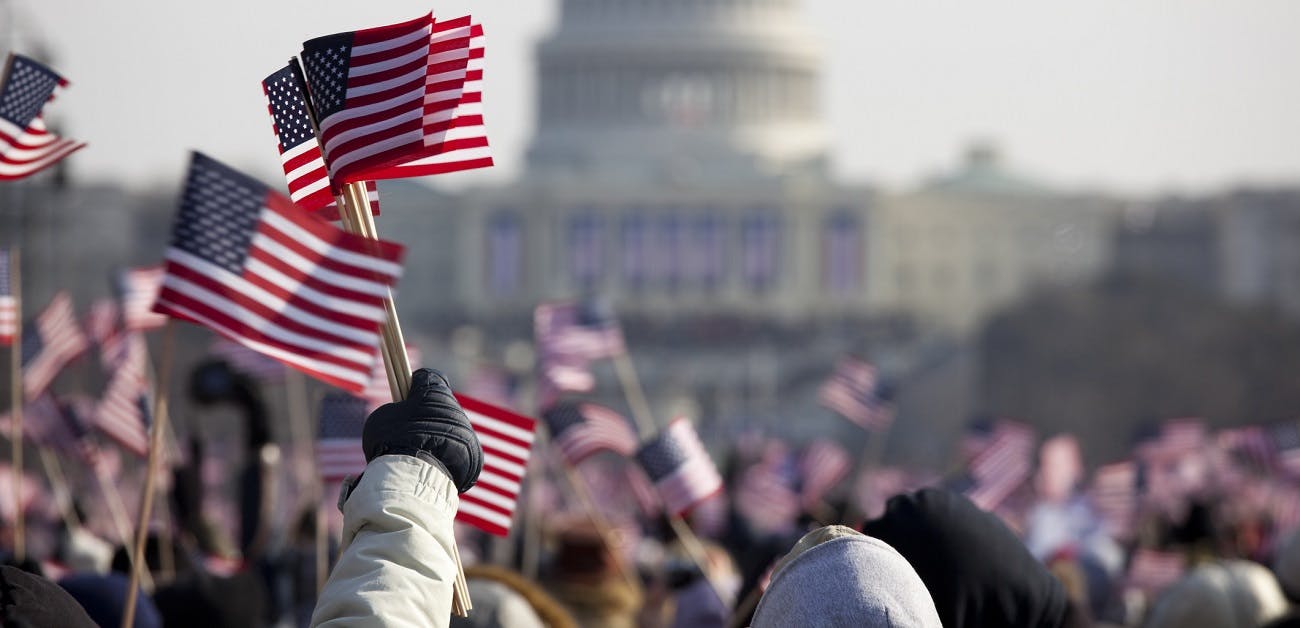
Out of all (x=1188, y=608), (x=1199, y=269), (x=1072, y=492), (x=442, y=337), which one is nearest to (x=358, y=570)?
(x=1188, y=608)

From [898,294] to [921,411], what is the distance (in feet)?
147

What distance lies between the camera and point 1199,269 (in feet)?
484

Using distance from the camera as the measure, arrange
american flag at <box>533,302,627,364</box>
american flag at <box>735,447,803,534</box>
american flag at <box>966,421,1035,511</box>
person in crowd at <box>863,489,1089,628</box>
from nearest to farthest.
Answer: person in crowd at <box>863,489,1089,628</box> → american flag at <box>966,421,1035,511</box> → american flag at <box>533,302,627,364</box> → american flag at <box>735,447,803,534</box>

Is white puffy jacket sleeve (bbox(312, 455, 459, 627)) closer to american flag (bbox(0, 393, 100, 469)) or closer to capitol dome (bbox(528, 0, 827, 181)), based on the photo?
american flag (bbox(0, 393, 100, 469))

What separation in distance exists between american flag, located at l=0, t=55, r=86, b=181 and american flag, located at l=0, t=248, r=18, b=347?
34.8 inches

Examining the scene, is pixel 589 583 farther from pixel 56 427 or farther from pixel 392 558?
pixel 56 427

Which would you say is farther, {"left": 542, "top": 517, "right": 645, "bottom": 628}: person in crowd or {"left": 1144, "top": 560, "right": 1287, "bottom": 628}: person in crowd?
{"left": 542, "top": 517, "right": 645, "bottom": 628}: person in crowd

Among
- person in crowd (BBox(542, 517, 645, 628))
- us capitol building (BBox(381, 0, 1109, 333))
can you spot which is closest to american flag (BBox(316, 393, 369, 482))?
person in crowd (BBox(542, 517, 645, 628))

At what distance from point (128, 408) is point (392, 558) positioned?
9.35 m

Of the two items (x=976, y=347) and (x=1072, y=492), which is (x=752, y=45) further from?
(x=1072, y=492)

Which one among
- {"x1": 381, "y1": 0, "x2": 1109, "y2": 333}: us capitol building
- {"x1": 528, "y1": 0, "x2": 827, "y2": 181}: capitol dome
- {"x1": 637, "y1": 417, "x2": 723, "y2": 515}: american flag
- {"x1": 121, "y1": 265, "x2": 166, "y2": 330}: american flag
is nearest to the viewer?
{"x1": 637, "y1": 417, "x2": 723, "y2": 515}: american flag

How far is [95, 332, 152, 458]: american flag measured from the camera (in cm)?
1498

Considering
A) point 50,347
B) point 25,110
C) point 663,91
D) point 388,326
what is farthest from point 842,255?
point 388,326

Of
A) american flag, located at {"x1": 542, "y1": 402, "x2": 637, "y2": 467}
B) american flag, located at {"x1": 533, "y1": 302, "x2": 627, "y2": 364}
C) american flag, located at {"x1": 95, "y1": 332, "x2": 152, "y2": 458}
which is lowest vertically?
american flag, located at {"x1": 533, "y1": 302, "x2": 627, "y2": 364}
